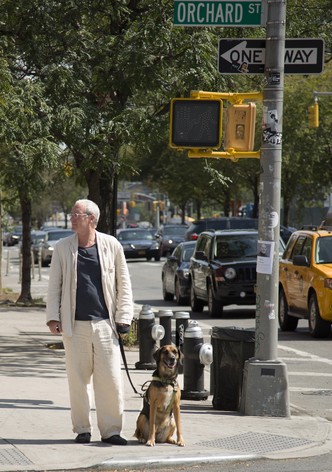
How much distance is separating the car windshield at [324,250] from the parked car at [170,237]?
34252 millimetres

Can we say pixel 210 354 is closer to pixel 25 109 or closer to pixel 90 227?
pixel 90 227

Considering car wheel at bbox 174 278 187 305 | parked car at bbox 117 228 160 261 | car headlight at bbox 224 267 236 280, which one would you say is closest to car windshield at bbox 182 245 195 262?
car wheel at bbox 174 278 187 305

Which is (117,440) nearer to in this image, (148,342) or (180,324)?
(180,324)

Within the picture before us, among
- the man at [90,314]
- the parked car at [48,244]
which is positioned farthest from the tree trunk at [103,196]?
the parked car at [48,244]

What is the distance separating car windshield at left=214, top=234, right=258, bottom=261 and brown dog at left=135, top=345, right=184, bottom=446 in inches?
569

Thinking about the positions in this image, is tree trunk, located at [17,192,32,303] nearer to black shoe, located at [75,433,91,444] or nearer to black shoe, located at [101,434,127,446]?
black shoe, located at [75,433,91,444]

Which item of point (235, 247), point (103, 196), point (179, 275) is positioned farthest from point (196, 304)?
point (103, 196)

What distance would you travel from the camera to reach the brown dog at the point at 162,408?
9.02m

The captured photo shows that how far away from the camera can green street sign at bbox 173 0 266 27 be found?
10788 mm

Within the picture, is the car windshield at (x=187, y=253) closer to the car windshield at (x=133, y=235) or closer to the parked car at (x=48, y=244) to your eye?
the parked car at (x=48, y=244)

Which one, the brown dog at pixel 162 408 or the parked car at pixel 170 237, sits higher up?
the brown dog at pixel 162 408

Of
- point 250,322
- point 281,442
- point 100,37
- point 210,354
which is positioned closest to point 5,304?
point 250,322

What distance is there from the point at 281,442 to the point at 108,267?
2.05 metres

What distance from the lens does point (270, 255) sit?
10.6 m
